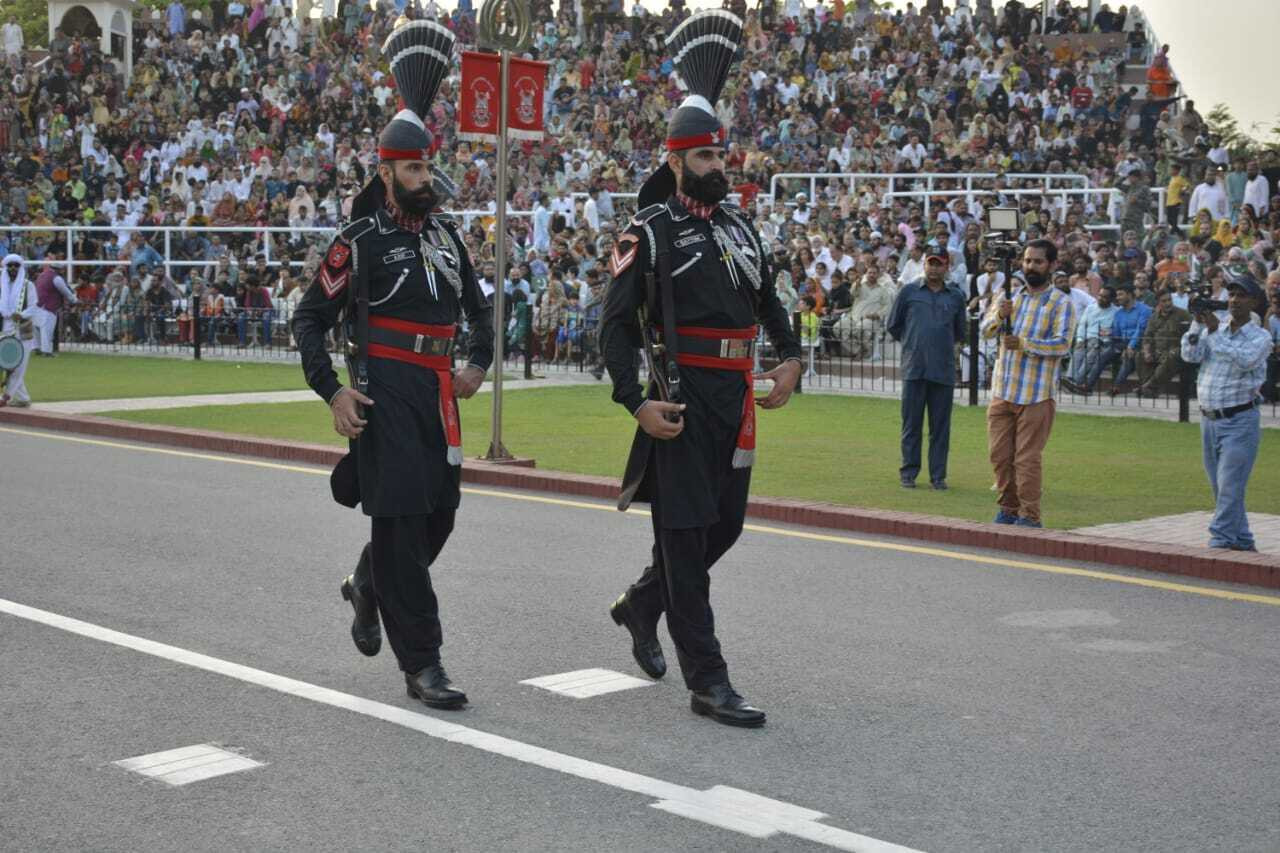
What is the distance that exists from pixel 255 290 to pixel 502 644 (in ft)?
76.2

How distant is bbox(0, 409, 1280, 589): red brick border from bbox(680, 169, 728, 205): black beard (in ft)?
14.0

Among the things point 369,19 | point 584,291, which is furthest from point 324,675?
point 369,19

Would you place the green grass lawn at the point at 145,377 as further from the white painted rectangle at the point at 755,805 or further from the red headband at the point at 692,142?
the white painted rectangle at the point at 755,805

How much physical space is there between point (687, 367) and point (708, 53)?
4.35 feet

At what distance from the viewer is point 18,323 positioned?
19.6 metres

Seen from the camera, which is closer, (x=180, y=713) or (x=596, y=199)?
(x=180, y=713)

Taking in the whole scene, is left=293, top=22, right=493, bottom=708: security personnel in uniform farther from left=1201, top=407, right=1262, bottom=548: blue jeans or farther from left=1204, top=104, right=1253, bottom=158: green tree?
left=1204, top=104, right=1253, bottom=158: green tree

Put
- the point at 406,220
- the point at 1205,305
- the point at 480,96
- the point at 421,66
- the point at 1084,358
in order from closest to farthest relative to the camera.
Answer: the point at 406,220
the point at 421,66
the point at 1205,305
the point at 480,96
the point at 1084,358

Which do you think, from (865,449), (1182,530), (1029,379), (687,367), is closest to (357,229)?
(687,367)

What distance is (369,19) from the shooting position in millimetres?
42562

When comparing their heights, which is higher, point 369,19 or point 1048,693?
point 369,19

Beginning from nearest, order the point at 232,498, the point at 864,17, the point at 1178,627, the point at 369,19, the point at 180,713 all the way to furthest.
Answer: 1. the point at 180,713
2. the point at 1178,627
3. the point at 232,498
4. the point at 864,17
5. the point at 369,19

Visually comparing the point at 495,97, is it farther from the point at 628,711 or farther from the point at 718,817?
the point at 718,817

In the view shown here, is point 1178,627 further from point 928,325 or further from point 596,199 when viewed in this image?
point 596,199
